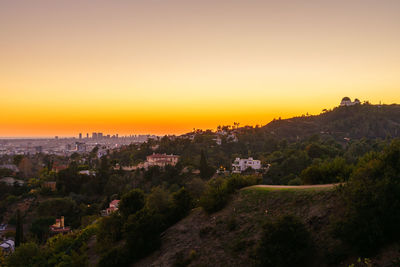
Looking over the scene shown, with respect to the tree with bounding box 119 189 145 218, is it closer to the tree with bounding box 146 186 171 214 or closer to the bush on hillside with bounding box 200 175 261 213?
the tree with bounding box 146 186 171 214

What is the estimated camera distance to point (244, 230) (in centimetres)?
1115

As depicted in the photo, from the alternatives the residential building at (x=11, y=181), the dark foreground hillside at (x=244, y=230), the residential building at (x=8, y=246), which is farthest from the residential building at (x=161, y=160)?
the dark foreground hillside at (x=244, y=230)

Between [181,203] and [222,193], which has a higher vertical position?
[222,193]

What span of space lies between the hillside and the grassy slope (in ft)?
158

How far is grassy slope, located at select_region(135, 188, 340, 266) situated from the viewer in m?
9.41

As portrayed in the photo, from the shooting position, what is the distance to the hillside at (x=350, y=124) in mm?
57281

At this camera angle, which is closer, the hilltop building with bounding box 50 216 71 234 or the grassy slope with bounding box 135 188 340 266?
the grassy slope with bounding box 135 188 340 266

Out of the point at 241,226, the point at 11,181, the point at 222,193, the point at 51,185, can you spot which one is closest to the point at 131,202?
the point at 222,193

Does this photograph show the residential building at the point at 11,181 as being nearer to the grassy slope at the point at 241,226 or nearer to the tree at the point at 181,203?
the tree at the point at 181,203

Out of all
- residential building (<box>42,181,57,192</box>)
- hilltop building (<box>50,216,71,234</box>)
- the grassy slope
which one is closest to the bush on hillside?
the grassy slope

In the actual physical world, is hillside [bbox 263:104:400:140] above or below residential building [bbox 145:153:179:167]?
above

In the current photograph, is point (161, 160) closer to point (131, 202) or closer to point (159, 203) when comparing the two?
point (159, 203)

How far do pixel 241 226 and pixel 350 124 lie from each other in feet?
195

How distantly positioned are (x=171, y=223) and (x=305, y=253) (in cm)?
836
